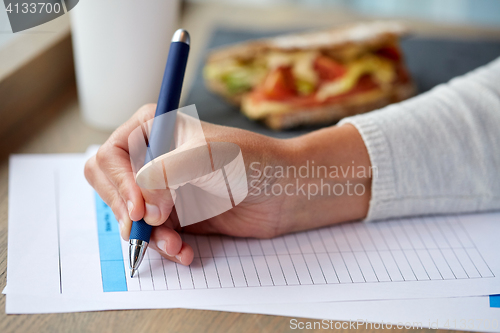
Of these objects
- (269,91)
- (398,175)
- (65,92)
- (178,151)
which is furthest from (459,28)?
(178,151)

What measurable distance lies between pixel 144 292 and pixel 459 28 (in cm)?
145

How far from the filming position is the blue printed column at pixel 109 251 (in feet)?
1.63

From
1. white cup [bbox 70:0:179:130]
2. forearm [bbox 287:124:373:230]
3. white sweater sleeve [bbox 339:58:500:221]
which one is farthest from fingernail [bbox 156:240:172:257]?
white cup [bbox 70:0:179:130]

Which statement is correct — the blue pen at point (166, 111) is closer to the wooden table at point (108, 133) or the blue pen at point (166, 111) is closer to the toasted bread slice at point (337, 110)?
the wooden table at point (108, 133)

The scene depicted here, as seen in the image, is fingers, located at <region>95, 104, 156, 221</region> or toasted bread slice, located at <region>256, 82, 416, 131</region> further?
toasted bread slice, located at <region>256, 82, 416, 131</region>

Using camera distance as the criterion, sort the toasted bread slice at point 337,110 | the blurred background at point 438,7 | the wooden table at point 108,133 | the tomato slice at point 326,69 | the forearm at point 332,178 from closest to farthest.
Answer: the wooden table at point 108,133
the forearm at point 332,178
the toasted bread slice at point 337,110
the tomato slice at point 326,69
the blurred background at point 438,7

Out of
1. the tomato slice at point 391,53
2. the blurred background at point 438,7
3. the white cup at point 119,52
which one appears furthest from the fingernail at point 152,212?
the blurred background at point 438,7

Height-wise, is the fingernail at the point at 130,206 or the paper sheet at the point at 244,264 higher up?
the fingernail at the point at 130,206

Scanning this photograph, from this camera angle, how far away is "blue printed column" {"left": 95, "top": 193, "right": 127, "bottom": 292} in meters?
0.50

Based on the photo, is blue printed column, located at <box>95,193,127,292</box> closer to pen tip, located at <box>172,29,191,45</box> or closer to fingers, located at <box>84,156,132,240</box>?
fingers, located at <box>84,156,132,240</box>

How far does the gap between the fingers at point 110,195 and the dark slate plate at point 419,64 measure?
39 cm

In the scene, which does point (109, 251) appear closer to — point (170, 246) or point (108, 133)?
point (170, 246)

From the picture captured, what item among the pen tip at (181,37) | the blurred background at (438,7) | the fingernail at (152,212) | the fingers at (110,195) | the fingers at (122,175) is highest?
the pen tip at (181,37)

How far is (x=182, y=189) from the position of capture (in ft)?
1.87
